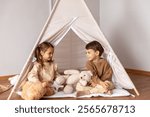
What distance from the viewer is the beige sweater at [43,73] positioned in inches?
70.3

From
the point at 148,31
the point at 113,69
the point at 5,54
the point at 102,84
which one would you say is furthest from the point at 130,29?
the point at 5,54

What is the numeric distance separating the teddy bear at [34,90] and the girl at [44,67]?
0.04 metres

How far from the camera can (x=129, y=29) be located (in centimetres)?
263

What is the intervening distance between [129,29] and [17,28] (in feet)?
3.38

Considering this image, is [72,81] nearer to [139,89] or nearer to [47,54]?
[47,54]

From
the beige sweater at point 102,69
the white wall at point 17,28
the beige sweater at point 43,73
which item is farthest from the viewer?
the white wall at point 17,28

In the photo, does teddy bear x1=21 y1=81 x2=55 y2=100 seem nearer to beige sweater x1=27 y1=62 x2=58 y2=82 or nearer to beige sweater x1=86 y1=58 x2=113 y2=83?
beige sweater x1=27 y1=62 x2=58 y2=82

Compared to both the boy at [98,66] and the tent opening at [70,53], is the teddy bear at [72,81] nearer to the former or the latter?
the boy at [98,66]

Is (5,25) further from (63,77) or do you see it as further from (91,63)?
(91,63)

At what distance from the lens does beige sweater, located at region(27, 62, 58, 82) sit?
5.86 feet

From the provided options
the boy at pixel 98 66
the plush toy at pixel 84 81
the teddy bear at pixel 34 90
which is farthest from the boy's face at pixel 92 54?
the teddy bear at pixel 34 90

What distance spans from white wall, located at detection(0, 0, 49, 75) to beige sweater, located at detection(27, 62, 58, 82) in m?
0.66

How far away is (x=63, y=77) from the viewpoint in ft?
6.57

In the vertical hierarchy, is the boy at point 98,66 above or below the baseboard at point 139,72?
above
